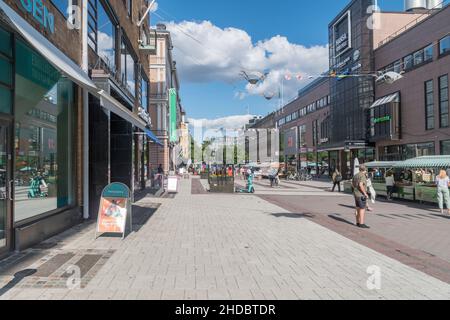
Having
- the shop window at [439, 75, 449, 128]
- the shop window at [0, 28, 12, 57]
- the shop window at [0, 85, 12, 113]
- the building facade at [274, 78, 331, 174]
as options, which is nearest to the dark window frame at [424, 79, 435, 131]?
the shop window at [439, 75, 449, 128]

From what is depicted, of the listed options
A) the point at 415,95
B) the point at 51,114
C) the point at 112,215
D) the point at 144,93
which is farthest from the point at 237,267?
the point at 415,95

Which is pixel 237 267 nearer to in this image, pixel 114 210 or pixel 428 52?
pixel 114 210

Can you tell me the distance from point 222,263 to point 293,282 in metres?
1.43

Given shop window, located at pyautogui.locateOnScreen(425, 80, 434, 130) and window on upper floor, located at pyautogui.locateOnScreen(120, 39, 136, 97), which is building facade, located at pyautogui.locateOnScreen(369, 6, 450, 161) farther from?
window on upper floor, located at pyautogui.locateOnScreen(120, 39, 136, 97)

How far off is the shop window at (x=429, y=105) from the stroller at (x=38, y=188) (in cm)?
3169

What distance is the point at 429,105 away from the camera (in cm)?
3288

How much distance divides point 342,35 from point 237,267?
151 ft

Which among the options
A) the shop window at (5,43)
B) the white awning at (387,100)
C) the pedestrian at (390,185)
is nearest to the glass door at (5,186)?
the shop window at (5,43)

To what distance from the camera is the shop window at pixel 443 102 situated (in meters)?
30.4

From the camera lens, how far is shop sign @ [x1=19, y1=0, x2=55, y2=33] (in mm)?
7330

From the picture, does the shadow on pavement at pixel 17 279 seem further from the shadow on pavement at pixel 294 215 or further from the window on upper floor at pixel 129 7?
the window on upper floor at pixel 129 7

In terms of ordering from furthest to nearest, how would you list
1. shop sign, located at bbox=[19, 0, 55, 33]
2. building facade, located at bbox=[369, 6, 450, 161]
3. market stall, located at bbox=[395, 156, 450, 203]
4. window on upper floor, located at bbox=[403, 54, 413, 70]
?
window on upper floor, located at bbox=[403, 54, 413, 70]
building facade, located at bbox=[369, 6, 450, 161]
market stall, located at bbox=[395, 156, 450, 203]
shop sign, located at bbox=[19, 0, 55, 33]

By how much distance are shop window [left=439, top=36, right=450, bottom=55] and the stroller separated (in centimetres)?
3074
